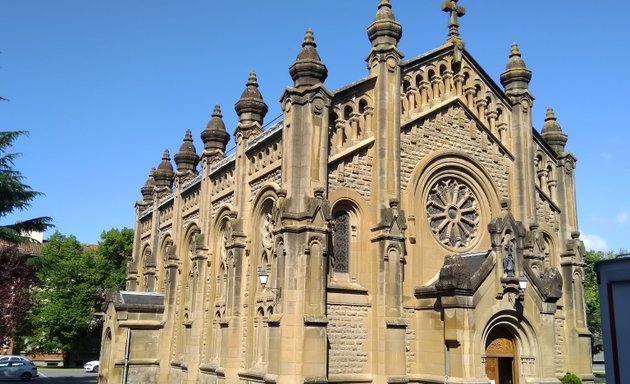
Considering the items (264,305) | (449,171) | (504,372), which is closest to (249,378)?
(264,305)

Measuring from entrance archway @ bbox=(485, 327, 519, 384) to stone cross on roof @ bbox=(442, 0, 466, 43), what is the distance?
11.8 m

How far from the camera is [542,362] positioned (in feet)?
65.7

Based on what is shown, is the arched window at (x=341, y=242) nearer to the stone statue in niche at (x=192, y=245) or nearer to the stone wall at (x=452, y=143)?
the stone wall at (x=452, y=143)

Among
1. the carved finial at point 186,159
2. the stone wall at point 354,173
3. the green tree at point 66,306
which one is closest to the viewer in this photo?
the stone wall at point 354,173

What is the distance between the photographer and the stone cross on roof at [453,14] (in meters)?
24.5

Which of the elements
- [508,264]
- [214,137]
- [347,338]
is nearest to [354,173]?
[347,338]

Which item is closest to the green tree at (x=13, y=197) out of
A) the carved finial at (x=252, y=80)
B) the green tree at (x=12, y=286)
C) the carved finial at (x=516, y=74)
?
the green tree at (x=12, y=286)

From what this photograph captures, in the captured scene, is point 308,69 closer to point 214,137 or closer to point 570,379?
point 214,137

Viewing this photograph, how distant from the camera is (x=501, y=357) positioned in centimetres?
2028

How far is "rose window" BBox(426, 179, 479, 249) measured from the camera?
73.4 feet

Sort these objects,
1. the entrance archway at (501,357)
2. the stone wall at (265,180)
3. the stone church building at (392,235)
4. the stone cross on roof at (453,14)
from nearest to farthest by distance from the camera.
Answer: the stone church building at (392,235) → the entrance archway at (501,357) → the stone wall at (265,180) → the stone cross on roof at (453,14)

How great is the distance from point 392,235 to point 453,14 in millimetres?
10802

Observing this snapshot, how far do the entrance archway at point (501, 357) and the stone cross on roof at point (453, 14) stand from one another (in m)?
11.8

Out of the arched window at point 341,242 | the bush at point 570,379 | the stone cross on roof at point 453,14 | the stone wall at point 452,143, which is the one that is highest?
the stone cross on roof at point 453,14
